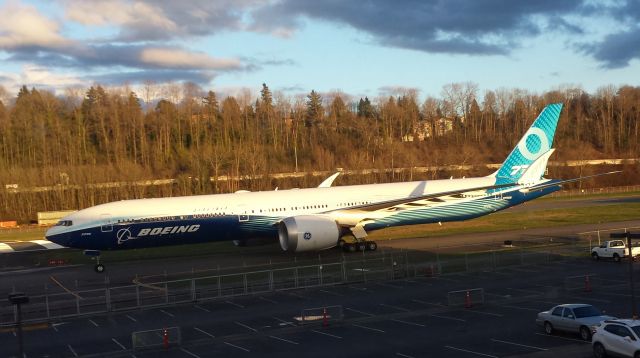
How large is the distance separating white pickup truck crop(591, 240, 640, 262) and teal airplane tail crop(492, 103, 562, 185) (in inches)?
579

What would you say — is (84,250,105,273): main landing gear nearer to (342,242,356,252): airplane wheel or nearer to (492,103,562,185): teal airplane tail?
(342,242,356,252): airplane wheel

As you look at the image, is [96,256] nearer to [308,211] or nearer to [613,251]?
[308,211]

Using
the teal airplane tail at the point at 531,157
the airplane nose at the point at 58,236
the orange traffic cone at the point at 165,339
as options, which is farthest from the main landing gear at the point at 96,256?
the teal airplane tail at the point at 531,157

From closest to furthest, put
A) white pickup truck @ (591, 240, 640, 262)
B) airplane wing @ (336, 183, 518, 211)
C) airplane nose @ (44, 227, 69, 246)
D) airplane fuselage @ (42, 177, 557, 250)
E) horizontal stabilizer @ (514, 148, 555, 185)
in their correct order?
white pickup truck @ (591, 240, 640, 262) → airplane nose @ (44, 227, 69, 246) → airplane fuselage @ (42, 177, 557, 250) → airplane wing @ (336, 183, 518, 211) → horizontal stabilizer @ (514, 148, 555, 185)

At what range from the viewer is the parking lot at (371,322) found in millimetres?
21734

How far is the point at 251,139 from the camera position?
138 meters

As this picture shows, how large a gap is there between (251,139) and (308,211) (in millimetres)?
92083

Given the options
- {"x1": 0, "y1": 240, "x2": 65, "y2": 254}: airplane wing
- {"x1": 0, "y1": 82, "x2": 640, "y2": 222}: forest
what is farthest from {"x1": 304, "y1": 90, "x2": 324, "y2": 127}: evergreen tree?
{"x1": 0, "y1": 240, "x2": 65, "y2": 254}: airplane wing

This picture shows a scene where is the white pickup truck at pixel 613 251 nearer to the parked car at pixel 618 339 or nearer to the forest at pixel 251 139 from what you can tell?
the parked car at pixel 618 339

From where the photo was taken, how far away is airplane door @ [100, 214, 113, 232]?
42844 millimetres

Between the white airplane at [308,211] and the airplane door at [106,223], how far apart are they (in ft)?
0.21

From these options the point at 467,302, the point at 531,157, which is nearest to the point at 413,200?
the point at 531,157

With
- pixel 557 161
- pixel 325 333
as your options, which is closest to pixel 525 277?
pixel 325 333

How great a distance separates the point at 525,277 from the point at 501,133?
125m
